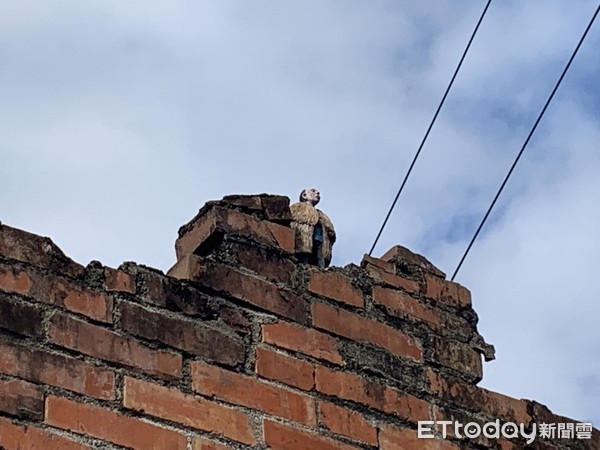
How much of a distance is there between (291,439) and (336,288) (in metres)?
0.56

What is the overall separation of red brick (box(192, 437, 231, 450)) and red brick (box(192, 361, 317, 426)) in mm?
131

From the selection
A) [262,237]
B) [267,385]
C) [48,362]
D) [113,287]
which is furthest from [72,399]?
[262,237]

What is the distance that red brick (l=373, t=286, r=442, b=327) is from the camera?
408 centimetres

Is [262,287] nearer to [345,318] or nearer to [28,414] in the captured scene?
[345,318]

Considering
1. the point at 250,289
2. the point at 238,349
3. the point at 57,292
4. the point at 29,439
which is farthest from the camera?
the point at 250,289

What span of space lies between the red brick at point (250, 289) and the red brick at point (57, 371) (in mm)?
470

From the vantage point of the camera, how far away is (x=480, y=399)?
4.09m

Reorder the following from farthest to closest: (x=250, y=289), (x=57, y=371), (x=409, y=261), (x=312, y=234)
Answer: (x=409, y=261) → (x=312, y=234) → (x=250, y=289) → (x=57, y=371)

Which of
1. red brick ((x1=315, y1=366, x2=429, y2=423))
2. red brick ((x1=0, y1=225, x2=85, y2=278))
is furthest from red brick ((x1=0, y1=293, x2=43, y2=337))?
red brick ((x1=315, y1=366, x2=429, y2=423))

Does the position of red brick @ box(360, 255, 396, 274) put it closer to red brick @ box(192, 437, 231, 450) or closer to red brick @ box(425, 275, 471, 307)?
red brick @ box(425, 275, 471, 307)

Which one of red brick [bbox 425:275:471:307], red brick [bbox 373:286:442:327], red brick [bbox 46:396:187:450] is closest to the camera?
red brick [bbox 46:396:187:450]

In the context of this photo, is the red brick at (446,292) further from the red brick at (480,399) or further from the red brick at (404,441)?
the red brick at (404,441)

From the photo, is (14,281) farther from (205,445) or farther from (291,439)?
(291,439)

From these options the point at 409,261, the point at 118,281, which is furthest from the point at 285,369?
the point at 409,261
